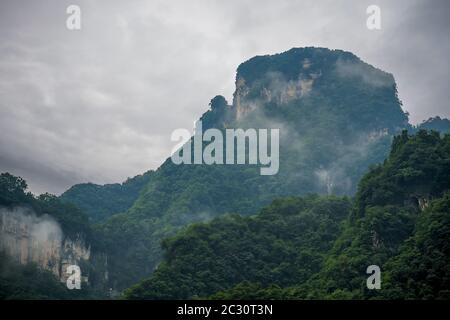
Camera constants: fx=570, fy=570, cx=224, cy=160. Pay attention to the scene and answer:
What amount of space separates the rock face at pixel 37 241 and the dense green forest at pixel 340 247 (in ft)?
72.7

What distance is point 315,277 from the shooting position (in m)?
34.4

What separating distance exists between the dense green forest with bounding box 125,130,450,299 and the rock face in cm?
2216

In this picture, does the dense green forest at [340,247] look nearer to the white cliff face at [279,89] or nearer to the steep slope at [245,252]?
the steep slope at [245,252]

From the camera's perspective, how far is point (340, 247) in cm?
3550

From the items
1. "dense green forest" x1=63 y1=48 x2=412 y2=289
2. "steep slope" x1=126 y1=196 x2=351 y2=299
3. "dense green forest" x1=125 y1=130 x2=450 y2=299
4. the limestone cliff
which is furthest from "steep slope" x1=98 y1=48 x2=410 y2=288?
"dense green forest" x1=125 y1=130 x2=450 y2=299

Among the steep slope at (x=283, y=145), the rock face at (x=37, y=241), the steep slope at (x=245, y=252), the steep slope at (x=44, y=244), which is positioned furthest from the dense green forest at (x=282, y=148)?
the steep slope at (x=245, y=252)

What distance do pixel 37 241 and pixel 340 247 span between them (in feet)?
110

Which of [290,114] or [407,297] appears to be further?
[290,114]

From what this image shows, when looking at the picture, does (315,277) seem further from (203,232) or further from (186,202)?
(186,202)

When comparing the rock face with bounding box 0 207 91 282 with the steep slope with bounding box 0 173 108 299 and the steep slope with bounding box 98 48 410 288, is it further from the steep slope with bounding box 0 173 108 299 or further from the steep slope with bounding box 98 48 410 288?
the steep slope with bounding box 98 48 410 288

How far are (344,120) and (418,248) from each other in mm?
65702

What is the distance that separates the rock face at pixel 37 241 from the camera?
178ft

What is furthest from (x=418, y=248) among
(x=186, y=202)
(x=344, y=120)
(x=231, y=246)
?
(x=344, y=120)
